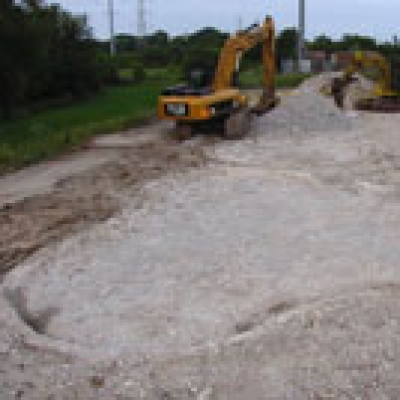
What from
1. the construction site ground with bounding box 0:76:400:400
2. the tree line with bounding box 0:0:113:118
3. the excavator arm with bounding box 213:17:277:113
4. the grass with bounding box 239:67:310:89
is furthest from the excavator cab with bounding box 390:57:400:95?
the tree line with bounding box 0:0:113:118

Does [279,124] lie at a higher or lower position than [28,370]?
higher

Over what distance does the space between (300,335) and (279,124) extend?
9736 millimetres

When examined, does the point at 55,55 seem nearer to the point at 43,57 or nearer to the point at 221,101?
the point at 43,57

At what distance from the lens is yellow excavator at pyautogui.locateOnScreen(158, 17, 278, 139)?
13211 millimetres

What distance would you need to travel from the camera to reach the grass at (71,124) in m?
13.6

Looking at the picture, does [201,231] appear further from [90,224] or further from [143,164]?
[143,164]

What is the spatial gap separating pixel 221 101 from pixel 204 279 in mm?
7524

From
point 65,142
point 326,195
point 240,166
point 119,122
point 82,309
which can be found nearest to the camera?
point 82,309

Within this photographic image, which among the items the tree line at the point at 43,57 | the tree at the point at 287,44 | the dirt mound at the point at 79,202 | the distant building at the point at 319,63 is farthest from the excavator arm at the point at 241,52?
the tree at the point at 287,44

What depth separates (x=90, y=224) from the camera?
8562 millimetres

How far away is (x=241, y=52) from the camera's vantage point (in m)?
14.7

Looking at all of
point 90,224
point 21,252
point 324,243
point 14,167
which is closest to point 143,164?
point 14,167

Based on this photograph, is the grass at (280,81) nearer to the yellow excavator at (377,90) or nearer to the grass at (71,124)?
the grass at (71,124)

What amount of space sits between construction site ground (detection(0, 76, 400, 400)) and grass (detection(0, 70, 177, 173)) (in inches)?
64.7
